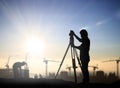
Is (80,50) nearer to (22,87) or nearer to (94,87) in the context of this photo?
(94,87)

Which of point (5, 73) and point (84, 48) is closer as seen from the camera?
point (84, 48)

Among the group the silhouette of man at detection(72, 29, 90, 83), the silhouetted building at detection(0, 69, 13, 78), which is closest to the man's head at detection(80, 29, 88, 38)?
the silhouette of man at detection(72, 29, 90, 83)

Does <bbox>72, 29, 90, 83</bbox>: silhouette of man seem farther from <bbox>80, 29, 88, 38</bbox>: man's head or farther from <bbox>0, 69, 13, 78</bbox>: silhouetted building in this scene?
<bbox>0, 69, 13, 78</bbox>: silhouetted building

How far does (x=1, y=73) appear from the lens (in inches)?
3947

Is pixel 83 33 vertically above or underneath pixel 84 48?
above

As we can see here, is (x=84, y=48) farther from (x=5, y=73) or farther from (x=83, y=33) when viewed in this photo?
(x=5, y=73)

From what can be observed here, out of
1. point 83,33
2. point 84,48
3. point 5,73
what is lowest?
point 5,73

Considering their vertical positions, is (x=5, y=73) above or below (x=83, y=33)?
below

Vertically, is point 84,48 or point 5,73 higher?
point 84,48

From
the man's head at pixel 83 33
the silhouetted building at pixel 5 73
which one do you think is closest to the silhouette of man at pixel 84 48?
the man's head at pixel 83 33

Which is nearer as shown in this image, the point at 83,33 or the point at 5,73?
the point at 83,33

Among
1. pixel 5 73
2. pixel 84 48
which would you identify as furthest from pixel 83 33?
pixel 5 73

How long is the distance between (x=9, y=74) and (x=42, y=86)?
314 feet

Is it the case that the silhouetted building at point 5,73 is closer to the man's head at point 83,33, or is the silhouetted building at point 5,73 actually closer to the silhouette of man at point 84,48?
the silhouette of man at point 84,48
